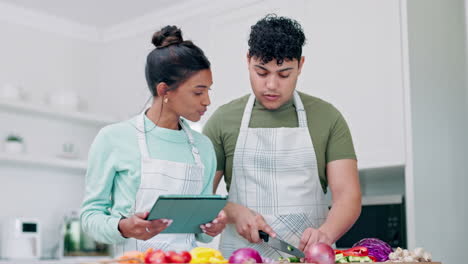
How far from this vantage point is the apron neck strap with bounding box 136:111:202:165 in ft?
5.50

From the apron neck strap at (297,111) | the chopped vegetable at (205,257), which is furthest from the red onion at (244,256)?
the apron neck strap at (297,111)

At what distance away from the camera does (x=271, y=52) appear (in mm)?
1800

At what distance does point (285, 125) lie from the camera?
1.99 metres

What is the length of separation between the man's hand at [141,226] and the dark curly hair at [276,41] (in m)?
0.64

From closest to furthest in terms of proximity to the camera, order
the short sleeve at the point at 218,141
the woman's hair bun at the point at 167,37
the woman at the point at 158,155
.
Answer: the woman at the point at 158,155 < the woman's hair bun at the point at 167,37 < the short sleeve at the point at 218,141

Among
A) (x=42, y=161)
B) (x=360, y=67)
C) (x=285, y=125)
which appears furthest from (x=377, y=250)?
(x=42, y=161)

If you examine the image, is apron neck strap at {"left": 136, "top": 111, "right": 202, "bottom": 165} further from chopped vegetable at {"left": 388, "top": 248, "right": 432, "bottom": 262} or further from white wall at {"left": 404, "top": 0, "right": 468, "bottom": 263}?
white wall at {"left": 404, "top": 0, "right": 468, "bottom": 263}

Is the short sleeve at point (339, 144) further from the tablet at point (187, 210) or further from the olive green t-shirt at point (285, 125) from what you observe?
the tablet at point (187, 210)

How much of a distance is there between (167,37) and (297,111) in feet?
1.59

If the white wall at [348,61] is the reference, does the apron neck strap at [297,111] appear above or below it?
below

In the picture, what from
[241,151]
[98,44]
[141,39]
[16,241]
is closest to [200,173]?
[241,151]

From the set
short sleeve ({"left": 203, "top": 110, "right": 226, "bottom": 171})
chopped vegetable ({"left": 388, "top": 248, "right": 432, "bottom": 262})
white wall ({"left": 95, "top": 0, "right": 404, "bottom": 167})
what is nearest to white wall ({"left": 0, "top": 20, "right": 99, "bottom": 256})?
white wall ({"left": 95, "top": 0, "right": 404, "bottom": 167})

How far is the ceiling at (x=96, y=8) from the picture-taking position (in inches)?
158

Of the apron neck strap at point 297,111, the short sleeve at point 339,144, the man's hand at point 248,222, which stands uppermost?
the apron neck strap at point 297,111
